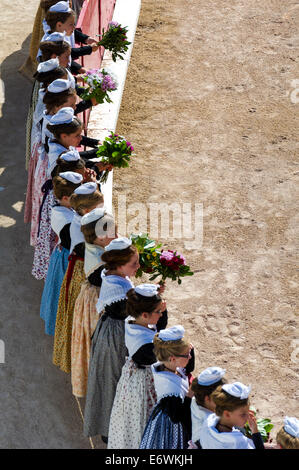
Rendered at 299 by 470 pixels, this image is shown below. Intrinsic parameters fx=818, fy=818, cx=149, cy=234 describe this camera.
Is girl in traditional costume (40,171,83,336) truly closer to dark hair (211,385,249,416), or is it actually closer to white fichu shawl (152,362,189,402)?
white fichu shawl (152,362,189,402)

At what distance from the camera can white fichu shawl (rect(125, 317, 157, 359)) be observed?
5875mm

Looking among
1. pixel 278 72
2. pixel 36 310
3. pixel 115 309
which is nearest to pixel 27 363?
pixel 36 310

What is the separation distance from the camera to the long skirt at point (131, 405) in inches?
233

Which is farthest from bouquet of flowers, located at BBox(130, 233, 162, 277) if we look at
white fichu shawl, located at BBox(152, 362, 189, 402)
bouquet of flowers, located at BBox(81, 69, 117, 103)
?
bouquet of flowers, located at BBox(81, 69, 117, 103)

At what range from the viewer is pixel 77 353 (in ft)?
22.2

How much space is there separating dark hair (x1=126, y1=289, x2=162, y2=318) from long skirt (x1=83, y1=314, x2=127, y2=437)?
1.30ft

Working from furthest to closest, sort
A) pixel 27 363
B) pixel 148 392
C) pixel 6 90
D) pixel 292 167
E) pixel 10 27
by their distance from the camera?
A: pixel 10 27
pixel 6 90
pixel 292 167
pixel 27 363
pixel 148 392

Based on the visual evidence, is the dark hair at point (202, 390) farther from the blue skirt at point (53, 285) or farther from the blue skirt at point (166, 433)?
the blue skirt at point (53, 285)

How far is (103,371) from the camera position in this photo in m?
6.36

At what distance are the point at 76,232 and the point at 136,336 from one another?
47.1 inches

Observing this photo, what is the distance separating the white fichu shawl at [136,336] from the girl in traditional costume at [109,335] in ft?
0.88

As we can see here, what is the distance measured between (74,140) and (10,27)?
672 centimetres

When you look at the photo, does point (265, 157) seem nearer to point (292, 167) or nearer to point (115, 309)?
point (292, 167)

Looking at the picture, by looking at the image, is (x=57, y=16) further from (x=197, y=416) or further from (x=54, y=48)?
(x=197, y=416)
